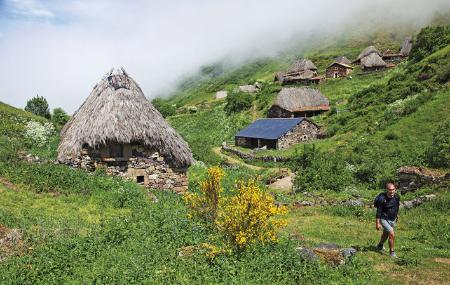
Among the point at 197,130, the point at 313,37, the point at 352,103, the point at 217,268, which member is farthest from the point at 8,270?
the point at 313,37

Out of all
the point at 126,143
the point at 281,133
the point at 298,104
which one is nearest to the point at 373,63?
the point at 298,104

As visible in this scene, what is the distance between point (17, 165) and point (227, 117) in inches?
1877

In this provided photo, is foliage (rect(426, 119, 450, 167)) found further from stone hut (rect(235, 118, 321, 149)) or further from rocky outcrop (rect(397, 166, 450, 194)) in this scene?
stone hut (rect(235, 118, 321, 149))

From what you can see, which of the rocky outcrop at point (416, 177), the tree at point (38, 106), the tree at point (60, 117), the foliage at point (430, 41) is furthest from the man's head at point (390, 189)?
the tree at point (38, 106)

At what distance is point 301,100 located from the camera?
55.0 meters

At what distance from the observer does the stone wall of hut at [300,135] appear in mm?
41594

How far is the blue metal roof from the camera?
138 feet

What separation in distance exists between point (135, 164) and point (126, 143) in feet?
3.67

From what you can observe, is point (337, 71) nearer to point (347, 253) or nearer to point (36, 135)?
point (36, 135)

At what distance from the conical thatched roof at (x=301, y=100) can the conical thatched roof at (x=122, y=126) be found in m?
36.5

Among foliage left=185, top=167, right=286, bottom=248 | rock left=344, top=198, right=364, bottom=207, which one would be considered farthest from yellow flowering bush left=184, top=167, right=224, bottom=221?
rock left=344, top=198, right=364, bottom=207

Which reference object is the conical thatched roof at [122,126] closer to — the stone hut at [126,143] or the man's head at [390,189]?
the stone hut at [126,143]

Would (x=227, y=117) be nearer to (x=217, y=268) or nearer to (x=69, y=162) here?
(x=69, y=162)

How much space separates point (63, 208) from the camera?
12.8 metres
